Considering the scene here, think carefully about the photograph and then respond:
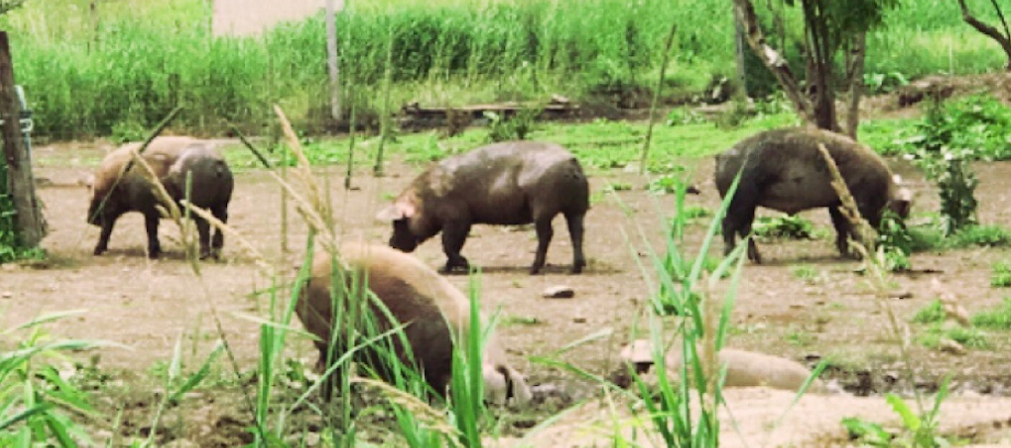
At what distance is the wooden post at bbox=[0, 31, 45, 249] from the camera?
982 cm

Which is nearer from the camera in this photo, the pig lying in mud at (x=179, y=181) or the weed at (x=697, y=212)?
the pig lying in mud at (x=179, y=181)

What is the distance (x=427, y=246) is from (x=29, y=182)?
2.29m

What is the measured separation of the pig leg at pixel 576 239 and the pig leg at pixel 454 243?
55 cm

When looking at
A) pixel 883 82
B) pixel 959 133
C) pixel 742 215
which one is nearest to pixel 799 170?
pixel 742 215

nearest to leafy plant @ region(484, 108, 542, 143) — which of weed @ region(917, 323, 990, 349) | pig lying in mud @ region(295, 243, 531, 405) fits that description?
weed @ region(917, 323, 990, 349)

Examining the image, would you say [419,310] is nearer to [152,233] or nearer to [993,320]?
[993,320]

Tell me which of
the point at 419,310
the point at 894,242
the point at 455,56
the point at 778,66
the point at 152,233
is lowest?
the point at 455,56

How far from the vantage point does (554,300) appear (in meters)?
8.48

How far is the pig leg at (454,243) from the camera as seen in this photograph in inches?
376

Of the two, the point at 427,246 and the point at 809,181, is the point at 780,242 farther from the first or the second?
the point at 427,246

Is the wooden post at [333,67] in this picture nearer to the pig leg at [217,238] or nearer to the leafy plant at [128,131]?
the leafy plant at [128,131]

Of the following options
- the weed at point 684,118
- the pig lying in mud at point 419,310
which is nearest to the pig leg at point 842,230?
the pig lying in mud at point 419,310

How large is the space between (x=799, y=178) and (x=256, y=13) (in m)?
14.9

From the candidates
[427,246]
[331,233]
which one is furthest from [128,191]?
[331,233]
